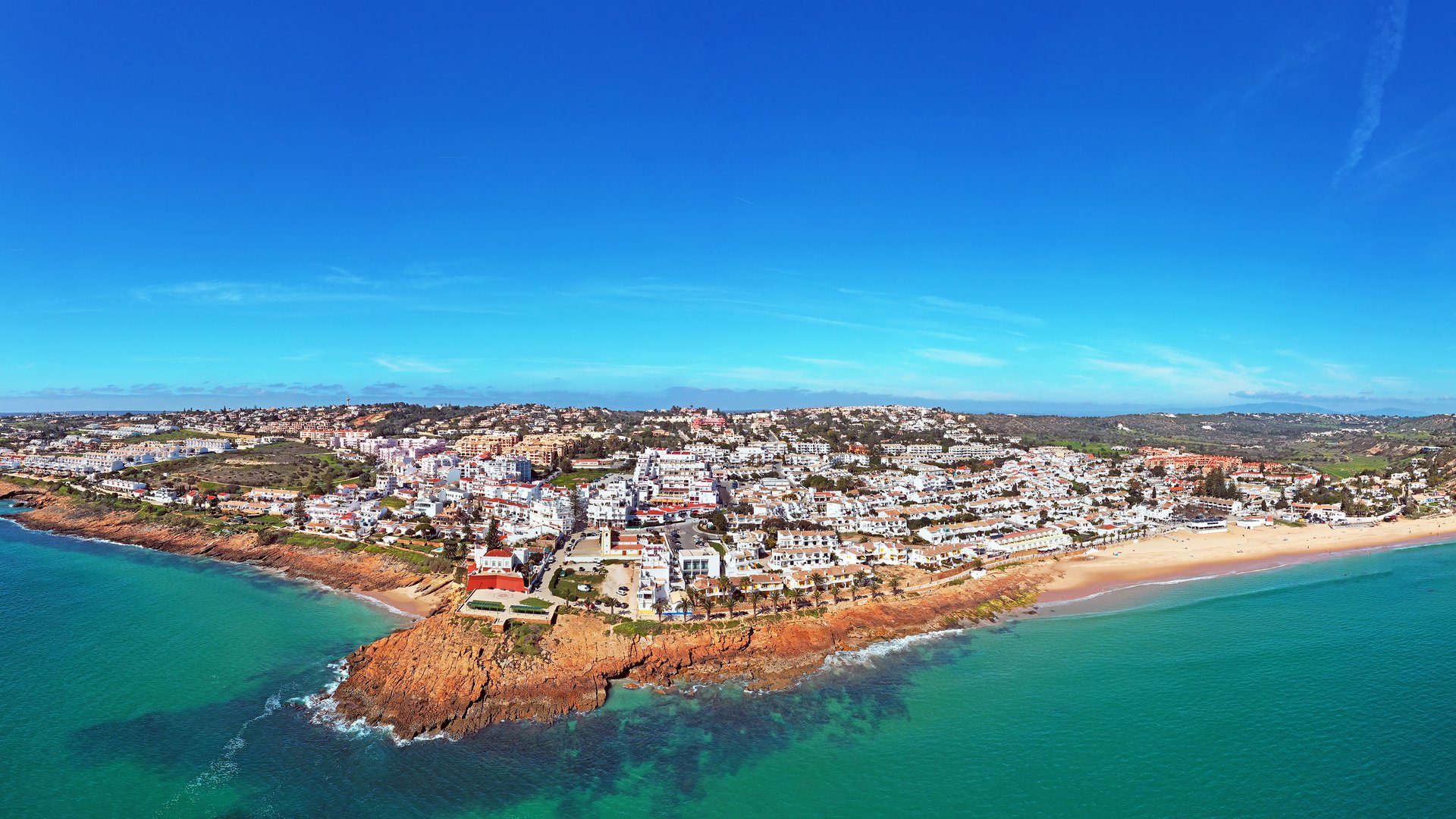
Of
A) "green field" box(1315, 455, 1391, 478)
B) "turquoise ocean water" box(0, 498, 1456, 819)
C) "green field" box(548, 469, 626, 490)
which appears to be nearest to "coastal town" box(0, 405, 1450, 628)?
"green field" box(548, 469, 626, 490)

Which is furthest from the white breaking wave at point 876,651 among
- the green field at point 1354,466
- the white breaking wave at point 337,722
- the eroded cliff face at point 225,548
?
the green field at point 1354,466

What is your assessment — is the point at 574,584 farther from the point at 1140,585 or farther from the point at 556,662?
the point at 1140,585

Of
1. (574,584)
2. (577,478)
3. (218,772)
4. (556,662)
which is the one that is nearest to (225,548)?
(574,584)

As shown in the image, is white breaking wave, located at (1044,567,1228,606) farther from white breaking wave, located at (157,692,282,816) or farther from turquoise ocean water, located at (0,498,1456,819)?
white breaking wave, located at (157,692,282,816)

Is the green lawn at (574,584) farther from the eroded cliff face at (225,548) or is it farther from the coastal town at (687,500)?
the eroded cliff face at (225,548)

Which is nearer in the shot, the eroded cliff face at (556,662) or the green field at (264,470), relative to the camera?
the eroded cliff face at (556,662)

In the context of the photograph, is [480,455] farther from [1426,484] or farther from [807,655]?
[1426,484]
